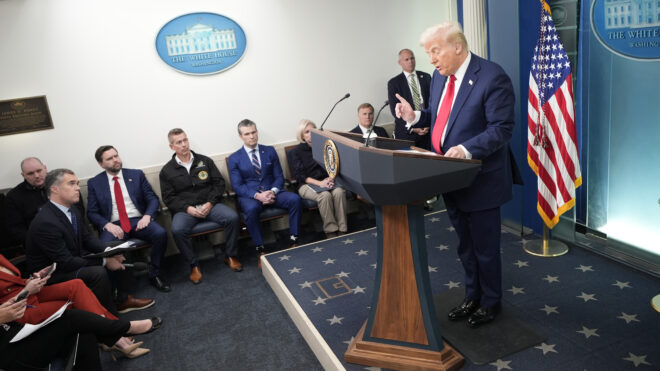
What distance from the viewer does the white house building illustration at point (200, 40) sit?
16.5 ft

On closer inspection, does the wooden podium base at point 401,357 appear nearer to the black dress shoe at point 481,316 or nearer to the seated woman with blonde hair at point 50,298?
the black dress shoe at point 481,316

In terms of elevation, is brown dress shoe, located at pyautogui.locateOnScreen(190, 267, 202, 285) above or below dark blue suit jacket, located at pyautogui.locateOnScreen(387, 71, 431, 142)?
below

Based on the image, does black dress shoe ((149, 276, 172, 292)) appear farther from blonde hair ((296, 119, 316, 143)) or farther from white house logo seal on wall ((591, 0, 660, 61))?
white house logo seal on wall ((591, 0, 660, 61))

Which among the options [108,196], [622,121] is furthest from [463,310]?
[108,196]

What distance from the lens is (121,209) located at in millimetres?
4641

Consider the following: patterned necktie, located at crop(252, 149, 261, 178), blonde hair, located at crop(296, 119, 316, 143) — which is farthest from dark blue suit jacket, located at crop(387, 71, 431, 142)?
patterned necktie, located at crop(252, 149, 261, 178)

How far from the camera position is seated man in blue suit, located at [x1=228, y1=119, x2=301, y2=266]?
4826mm

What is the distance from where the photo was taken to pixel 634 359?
8.51 feet

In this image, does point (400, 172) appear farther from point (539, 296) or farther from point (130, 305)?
point (130, 305)

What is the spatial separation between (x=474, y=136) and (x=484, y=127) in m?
0.09

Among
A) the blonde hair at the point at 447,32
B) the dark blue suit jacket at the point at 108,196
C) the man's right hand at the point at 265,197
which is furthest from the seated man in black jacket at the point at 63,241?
the blonde hair at the point at 447,32

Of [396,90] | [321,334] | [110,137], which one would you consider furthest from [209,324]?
[396,90]

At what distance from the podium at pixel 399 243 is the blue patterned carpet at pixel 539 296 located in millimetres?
205

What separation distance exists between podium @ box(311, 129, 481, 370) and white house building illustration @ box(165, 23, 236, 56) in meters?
2.82
